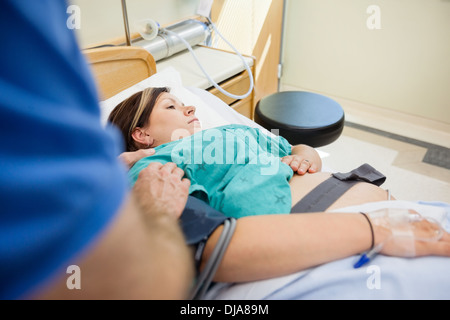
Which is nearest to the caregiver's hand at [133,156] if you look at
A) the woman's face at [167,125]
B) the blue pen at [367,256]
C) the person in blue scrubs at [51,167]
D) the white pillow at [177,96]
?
the woman's face at [167,125]

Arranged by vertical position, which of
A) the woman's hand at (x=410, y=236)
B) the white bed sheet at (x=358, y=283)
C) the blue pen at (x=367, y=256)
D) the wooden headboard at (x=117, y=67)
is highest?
the wooden headboard at (x=117, y=67)

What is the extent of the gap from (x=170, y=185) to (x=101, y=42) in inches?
51.8

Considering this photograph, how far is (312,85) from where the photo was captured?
336 cm

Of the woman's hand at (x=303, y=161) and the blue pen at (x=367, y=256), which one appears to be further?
the woman's hand at (x=303, y=161)

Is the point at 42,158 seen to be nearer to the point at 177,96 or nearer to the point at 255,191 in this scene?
the point at 255,191

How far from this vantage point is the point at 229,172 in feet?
3.47

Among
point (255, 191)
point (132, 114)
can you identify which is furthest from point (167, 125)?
point (255, 191)

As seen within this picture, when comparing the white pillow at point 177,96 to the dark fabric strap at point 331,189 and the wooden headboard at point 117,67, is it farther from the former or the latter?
the dark fabric strap at point 331,189

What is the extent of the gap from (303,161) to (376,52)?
6.80 ft

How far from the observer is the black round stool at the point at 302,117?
73.2 inches

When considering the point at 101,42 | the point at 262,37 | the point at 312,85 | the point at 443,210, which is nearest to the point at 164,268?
the point at 443,210

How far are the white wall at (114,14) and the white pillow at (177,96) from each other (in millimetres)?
440

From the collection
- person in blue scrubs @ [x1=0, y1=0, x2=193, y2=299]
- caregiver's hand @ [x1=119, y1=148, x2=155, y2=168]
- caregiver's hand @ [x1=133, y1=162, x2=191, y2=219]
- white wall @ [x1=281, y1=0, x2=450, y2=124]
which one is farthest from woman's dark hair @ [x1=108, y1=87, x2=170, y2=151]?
white wall @ [x1=281, y1=0, x2=450, y2=124]

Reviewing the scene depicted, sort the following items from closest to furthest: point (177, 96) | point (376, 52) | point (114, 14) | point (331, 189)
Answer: point (331, 189) < point (177, 96) < point (114, 14) < point (376, 52)
